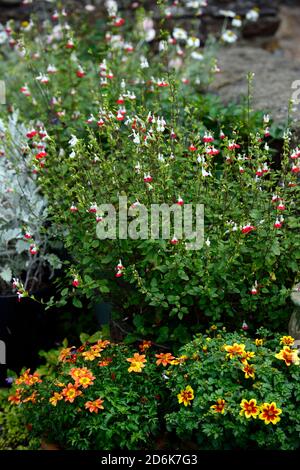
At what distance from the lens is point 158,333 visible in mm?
3205

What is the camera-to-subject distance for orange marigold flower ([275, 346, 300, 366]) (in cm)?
260

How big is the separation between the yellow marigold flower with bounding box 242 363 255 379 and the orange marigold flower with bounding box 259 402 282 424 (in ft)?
0.44

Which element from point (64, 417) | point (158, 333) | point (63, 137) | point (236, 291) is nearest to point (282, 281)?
point (236, 291)

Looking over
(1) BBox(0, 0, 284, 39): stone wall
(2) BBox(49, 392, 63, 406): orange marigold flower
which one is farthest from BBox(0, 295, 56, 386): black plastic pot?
(1) BBox(0, 0, 284, 39): stone wall

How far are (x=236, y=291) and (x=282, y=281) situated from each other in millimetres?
294

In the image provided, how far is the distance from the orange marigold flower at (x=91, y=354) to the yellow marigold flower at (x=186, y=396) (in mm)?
452

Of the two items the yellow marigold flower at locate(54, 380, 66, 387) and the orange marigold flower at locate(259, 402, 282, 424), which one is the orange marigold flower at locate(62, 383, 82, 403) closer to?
the yellow marigold flower at locate(54, 380, 66, 387)

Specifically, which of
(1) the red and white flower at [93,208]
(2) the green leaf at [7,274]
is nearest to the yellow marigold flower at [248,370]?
(1) the red and white flower at [93,208]

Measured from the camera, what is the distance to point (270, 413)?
2.49 m

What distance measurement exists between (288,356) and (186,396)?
44 centimetres

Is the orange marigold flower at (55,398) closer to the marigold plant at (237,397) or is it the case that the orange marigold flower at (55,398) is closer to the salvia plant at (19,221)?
the marigold plant at (237,397)

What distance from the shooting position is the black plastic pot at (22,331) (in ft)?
11.6
